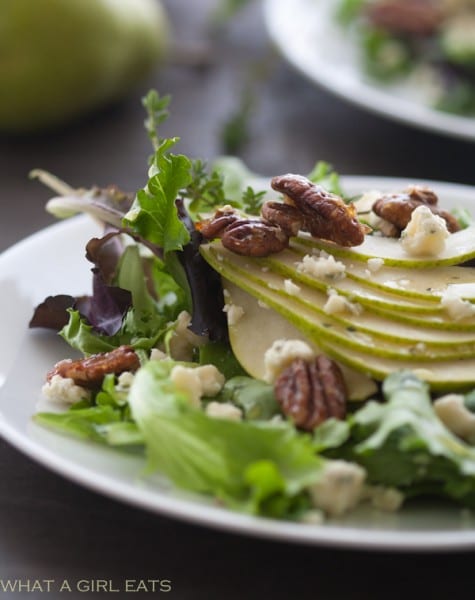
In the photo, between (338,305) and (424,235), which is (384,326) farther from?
(424,235)

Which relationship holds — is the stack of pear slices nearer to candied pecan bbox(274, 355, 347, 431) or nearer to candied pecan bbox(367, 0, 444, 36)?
candied pecan bbox(274, 355, 347, 431)

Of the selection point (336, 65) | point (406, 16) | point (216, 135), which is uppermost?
point (406, 16)

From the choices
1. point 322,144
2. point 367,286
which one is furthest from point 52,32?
point 367,286

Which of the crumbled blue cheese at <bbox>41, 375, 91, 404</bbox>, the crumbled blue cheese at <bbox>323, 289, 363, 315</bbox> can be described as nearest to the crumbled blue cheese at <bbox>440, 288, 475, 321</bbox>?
the crumbled blue cheese at <bbox>323, 289, 363, 315</bbox>

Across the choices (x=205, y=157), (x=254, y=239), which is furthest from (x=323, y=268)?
(x=205, y=157)

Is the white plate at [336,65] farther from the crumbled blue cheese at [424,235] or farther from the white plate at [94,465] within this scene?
the white plate at [94,465]

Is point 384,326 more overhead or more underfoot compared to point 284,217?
more underfoot

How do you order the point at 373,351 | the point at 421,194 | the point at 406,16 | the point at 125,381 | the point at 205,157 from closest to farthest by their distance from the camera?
the point at 373,351
the point at 125,381
the point at 421,194
the point at 205,157
the point at 406,16

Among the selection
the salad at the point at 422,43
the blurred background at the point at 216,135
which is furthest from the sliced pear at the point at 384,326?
the salad at the point at 422,43
